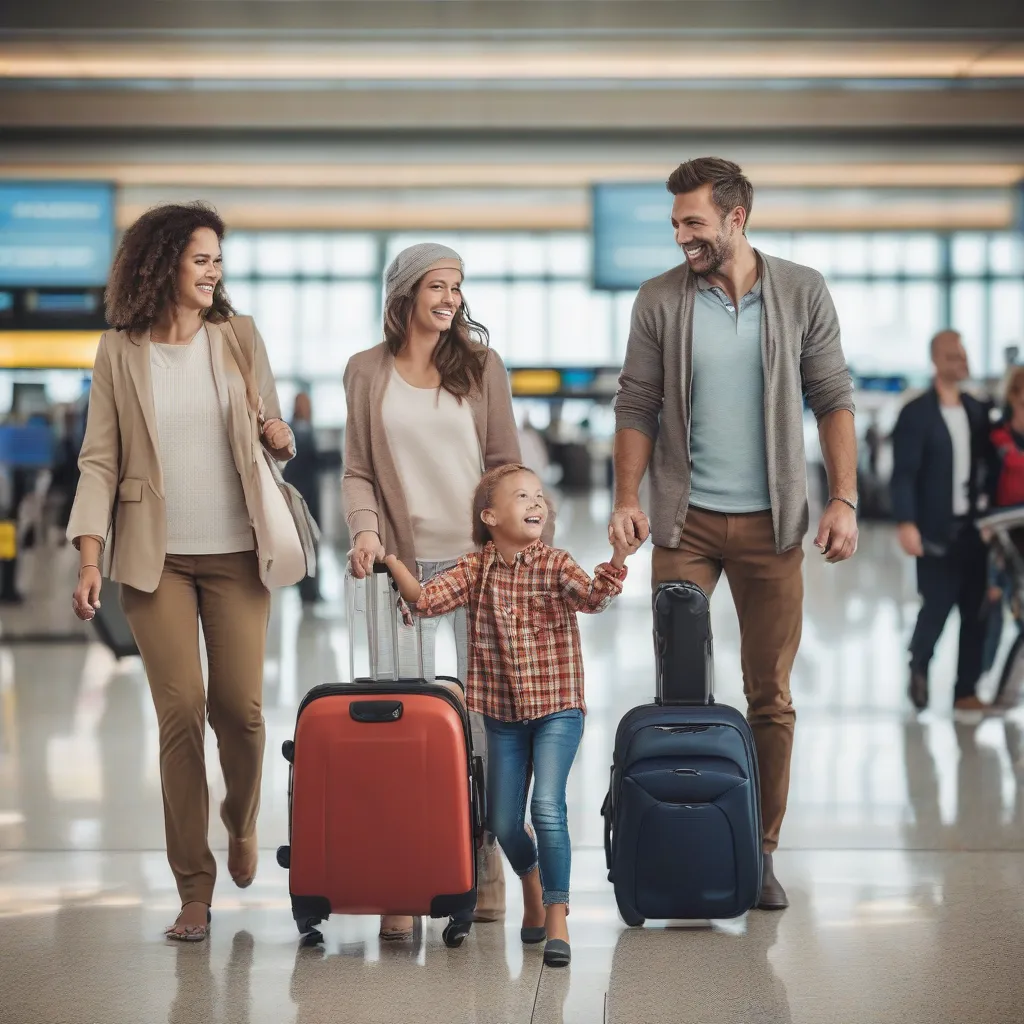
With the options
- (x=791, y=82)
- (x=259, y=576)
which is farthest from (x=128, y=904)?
(x=791, y=82)

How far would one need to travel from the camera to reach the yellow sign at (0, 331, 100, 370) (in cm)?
997

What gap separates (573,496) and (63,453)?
20.7m

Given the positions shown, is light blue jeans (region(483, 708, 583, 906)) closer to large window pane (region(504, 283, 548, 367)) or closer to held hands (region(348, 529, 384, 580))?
held hands (region(348, 529, 384, 580))

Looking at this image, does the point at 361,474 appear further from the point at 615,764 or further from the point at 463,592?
the point at 615,764

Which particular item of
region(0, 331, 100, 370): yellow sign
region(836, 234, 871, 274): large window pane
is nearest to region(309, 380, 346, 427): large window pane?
region(836, 234, 871, 274): large window pane

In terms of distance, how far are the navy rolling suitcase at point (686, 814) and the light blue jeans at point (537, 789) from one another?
146 mm

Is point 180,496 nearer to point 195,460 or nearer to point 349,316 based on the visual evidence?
point 195,460

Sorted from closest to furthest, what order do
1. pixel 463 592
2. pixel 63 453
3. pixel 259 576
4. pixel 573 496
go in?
pixel 463 592
pixel 259 576
pixel 63 453
pixel 573 496

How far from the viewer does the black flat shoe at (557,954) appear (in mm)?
3402

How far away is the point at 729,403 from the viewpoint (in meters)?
3.86

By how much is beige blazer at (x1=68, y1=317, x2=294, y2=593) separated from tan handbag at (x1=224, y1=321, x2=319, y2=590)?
0.02m

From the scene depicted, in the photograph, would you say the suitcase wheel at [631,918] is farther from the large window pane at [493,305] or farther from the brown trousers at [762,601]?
the large window pane at [493,305]

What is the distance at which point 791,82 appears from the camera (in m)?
10.9

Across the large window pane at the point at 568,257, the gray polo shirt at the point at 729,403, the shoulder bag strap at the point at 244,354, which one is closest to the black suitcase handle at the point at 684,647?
the gray polo shirt at the point at 729,403
